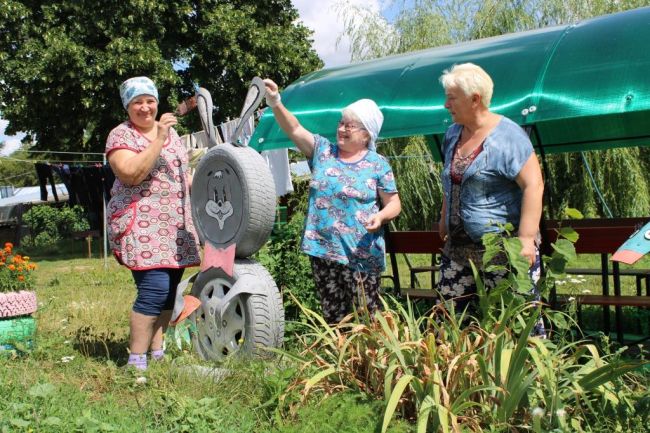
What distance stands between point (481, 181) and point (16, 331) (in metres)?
3.47

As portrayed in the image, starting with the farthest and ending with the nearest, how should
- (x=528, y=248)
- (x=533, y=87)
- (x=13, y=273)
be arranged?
(x=13, y=273)
(x=533, y=87)
(x=528, y=248)

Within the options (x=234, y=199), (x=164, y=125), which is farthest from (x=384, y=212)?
(x=164, y=125)

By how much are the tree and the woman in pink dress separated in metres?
13.3

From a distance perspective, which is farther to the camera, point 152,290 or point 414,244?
point 414,244

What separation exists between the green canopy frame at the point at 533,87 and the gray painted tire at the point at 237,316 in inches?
77.5

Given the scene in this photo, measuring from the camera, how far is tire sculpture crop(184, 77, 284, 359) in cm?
411

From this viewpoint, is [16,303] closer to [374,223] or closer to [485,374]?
[374,223]

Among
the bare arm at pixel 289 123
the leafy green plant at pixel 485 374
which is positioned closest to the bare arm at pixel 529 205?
the leafy green plant at pixel 485 374

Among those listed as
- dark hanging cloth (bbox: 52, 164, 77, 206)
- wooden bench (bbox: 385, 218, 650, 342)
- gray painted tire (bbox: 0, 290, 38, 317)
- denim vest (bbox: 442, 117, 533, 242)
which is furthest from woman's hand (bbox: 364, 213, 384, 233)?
dark hanging cloth (bbox: 52, 164, 77, 206)

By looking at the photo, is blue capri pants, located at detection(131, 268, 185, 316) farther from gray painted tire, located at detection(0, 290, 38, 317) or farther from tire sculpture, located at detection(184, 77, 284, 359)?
gray painted tire, located at detection(0, 290, 38, 317)

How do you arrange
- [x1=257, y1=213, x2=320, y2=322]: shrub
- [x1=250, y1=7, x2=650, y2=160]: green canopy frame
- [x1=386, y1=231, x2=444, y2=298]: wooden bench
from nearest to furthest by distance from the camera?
1. [x1=250, y1=7, x2=650, y2=160]: green canopy frame
2. [x1=386, y1=231, x2=444, y2=298]: wooden bench
3. [x1=257, y1=213, x2=320, y2=322]: shrub

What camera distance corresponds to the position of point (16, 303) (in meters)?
5.12

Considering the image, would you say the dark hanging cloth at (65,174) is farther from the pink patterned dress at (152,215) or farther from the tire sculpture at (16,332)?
the pink patterned dress at (152,215)

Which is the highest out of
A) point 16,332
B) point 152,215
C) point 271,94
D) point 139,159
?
point 271,94
